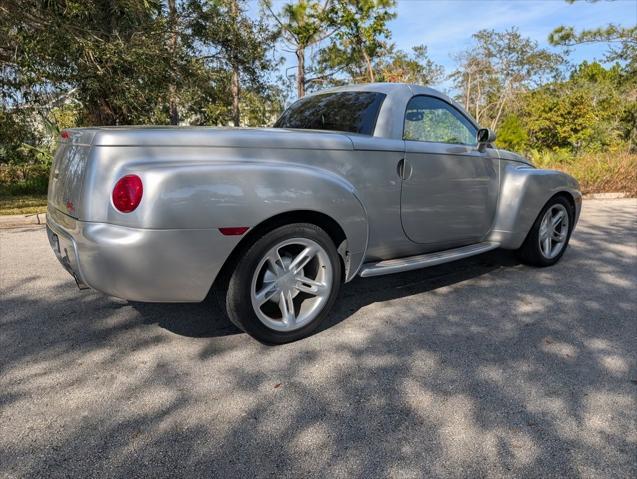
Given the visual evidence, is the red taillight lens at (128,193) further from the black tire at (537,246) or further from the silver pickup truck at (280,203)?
the black tire at (537,246)

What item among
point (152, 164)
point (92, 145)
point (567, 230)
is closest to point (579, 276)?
point (567, 230)

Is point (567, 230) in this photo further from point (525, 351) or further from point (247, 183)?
point (247, 183)

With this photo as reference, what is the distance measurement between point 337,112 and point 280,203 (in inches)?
53.8

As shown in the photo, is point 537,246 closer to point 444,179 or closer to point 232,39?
point 444,179

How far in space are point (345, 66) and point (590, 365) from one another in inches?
615

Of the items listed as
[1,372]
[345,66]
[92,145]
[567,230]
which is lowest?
[1,372]

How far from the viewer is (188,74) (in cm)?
947

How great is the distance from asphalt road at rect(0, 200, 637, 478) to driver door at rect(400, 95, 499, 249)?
56 cm

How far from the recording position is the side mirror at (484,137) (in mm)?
3934

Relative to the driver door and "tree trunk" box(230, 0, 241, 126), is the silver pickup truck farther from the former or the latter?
"tree trunk" box(230, 0, 241, 126)

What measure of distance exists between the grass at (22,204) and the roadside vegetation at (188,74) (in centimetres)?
4

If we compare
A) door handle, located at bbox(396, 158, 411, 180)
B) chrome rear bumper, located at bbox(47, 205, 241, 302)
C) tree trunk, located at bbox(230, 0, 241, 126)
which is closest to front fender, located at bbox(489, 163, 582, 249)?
door handle, located at bbox(396, 158, 411, 180)

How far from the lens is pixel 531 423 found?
2.13m

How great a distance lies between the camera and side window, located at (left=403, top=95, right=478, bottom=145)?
11.6 feet
